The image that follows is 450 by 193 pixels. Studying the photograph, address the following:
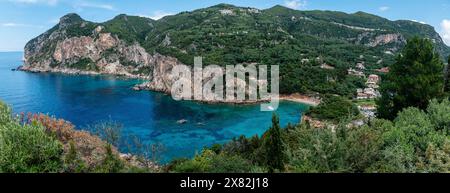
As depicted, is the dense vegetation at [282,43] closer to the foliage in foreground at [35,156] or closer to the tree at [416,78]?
the tree at [416,78]

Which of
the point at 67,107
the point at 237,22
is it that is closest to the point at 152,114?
the point at 67,107

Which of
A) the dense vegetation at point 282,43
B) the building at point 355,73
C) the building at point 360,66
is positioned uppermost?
the dense vegetation at point 282,43

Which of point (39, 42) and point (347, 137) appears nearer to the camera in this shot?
point (347, 137)

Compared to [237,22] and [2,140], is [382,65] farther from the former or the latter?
[2,140]

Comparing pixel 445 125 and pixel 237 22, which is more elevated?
pixel 237 22

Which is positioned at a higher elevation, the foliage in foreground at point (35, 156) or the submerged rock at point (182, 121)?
the foliage in foreground at point (35, 156)

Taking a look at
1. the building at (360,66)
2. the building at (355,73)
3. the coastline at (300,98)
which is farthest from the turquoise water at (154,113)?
the building at (360,66)

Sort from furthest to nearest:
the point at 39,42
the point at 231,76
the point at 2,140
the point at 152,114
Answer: the point at 39,42 < the point at 231,76 < the point at 152,114 < the point at 2,140
